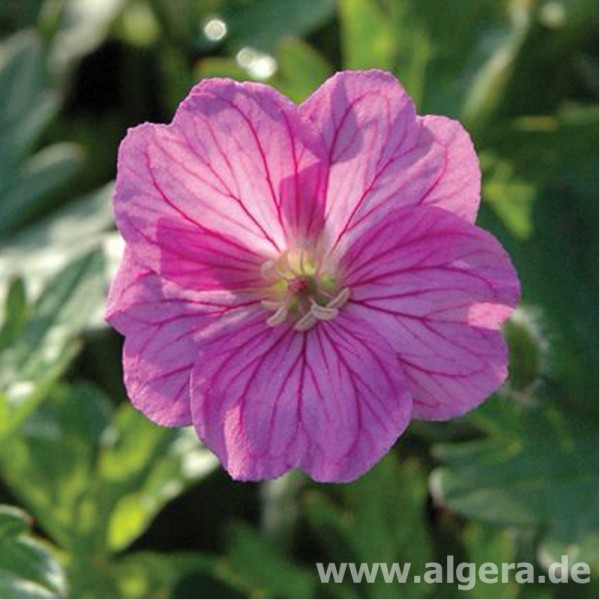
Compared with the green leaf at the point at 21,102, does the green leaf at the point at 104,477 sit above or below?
below

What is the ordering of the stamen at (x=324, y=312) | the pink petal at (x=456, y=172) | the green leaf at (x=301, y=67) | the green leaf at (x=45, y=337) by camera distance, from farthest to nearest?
the green leaf at (x=301, y=67) < the green leaf at (x=45, y=337) < the stamen at (x=324, y=312) < the pink petal at (x=456, y=172)

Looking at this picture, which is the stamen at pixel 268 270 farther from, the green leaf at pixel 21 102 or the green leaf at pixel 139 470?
the green leaf at pixel 21 102

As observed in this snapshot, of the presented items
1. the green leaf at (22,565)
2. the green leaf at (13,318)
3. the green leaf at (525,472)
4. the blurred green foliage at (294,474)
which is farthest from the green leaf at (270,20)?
the green leaf at (22,565)

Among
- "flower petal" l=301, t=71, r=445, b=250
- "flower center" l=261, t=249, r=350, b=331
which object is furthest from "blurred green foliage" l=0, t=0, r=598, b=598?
"flower petal" l=301, t=71, r=445, b=250

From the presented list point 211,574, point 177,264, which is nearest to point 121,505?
point 211,574

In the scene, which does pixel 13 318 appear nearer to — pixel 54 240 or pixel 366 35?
pixel 54 240

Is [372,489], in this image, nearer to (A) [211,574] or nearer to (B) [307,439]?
(A) [211,574]
